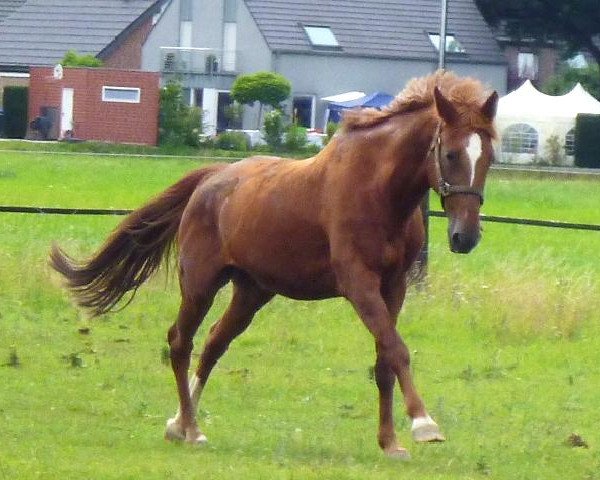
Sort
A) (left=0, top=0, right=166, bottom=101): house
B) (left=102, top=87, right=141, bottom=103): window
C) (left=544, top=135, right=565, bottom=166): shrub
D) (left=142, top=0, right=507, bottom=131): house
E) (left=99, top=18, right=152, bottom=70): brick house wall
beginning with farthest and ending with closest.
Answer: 1. (left=99, top=18, right=152, bottom=70): brick house wall
2. (left=0, top=0, right=166, bottom=101): house
3. (left=142, top=0, right=507, bottom=131): house
4. (left=102, top=87, right=141, bottom=103): window
5. (left=544, top=135, right=565, bottom=166): shrub

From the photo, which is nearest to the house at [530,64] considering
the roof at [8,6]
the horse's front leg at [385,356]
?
the roof at [8,6]

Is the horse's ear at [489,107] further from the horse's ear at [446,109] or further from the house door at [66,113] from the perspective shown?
the house door at [66,113]

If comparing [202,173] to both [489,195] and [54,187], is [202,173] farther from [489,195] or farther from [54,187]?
[489,195]

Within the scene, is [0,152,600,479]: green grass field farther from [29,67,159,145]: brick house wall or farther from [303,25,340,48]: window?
[303,25,340,48]: window

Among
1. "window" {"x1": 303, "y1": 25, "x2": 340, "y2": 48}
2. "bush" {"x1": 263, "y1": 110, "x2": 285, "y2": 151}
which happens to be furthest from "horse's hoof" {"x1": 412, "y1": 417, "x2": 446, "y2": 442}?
"window" {"x1": 303, "y1": 25, "x2": 340, "y2": 48}

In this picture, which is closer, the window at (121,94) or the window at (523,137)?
the window at (121,94)

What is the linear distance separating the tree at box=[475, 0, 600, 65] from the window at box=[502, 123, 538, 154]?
1193cm

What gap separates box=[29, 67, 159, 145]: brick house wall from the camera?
49.7 meters

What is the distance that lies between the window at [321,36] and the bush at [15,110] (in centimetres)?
1159

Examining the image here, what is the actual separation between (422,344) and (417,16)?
48.3 meters

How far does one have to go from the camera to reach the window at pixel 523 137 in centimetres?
5128

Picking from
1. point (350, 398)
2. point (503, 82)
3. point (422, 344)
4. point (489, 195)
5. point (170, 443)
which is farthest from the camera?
point (503, 82)

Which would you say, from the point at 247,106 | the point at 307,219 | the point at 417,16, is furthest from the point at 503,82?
the point at 307,219

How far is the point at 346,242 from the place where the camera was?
8023 millimetres
